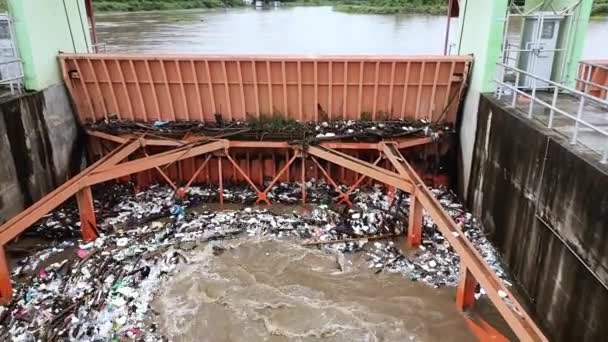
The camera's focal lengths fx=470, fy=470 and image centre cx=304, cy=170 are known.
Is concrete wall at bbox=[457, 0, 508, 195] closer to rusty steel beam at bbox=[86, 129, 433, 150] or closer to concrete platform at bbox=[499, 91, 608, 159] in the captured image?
concrete platform at bbox=[499, 91, 608, 159]

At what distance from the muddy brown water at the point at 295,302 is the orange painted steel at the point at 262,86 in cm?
366

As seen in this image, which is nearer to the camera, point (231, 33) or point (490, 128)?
point (490, 128)

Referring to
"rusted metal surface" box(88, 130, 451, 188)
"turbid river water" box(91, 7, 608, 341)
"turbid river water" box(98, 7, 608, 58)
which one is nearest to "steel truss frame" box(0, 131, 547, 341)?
"rusted metal surface" box(88, 130, 451, 188)

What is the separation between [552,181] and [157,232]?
6595 millimetres

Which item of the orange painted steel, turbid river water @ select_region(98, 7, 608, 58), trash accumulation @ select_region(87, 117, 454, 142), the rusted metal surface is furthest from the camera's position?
turbid river water @ select_region(98, 7, 608, 58)

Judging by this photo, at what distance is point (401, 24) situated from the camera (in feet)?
119

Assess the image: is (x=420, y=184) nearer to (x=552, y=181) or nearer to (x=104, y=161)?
(x=552, y=181)

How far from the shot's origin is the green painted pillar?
872 centimetres

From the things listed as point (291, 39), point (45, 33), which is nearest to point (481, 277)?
point (45, 33)

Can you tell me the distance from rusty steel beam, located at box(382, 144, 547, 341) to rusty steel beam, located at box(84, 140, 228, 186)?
3995mm

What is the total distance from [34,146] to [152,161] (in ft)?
7.48

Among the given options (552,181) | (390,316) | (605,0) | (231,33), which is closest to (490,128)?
(552,181)

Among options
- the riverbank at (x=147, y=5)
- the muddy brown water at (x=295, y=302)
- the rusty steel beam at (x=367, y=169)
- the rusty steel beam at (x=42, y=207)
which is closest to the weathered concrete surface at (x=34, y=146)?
the rusty steel beam at (x=42, y=207)

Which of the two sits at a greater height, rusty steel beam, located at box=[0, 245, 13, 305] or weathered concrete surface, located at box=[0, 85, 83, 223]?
weathered concrete surface, located at box=[0, 85, 83, 223]
